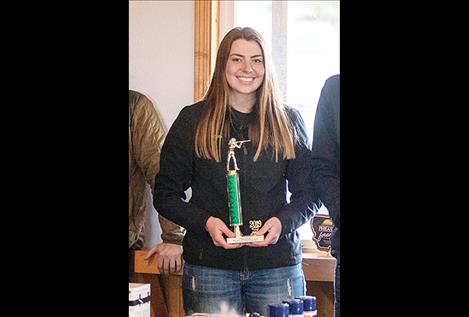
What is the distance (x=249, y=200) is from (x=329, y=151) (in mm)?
237

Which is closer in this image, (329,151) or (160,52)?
(329,151)

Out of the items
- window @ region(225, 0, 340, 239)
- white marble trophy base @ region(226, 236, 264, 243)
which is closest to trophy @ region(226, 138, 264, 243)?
white marble trophy base @ region(226, 236, 264, 243)

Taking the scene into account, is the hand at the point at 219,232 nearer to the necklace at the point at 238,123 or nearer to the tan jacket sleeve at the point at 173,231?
the tan jacket sleeve at the point at 173,231

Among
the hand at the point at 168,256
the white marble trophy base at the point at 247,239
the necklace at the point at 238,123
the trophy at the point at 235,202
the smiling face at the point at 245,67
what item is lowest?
the hand at the point at 168,256

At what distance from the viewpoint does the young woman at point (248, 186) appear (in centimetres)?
199

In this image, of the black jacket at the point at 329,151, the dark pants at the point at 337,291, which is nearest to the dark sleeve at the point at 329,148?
the black jacket at the point at 329,151

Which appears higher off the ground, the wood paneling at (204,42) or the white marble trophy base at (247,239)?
the wood paneling at (204,42)

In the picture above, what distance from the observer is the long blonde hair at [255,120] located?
6.54ft

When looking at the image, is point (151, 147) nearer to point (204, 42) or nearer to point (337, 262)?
point (204, 42)

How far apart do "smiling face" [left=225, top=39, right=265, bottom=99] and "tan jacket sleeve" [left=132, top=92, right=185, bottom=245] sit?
0.23 meters

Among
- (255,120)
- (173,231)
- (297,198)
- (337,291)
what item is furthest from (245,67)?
(337,291)

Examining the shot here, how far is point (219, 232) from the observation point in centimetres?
201

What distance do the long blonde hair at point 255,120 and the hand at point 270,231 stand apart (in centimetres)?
16
